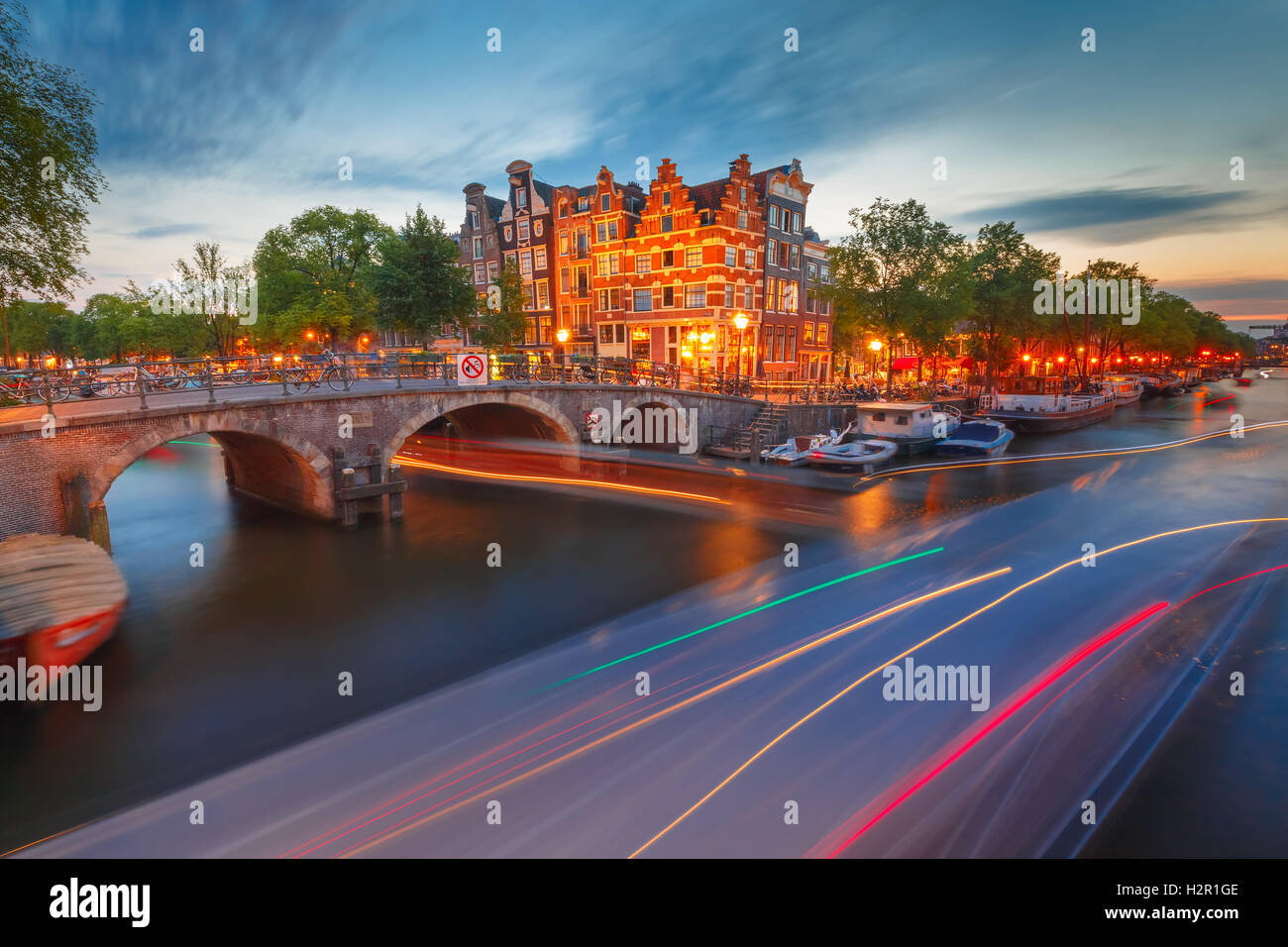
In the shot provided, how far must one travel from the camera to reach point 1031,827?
700cm

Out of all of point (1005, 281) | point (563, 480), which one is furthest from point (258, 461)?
point (1005, 281)

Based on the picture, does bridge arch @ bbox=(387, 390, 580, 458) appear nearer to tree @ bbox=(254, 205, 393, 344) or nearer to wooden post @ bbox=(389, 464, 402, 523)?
wooden post @ bbox=(389, 464, 402, 523)

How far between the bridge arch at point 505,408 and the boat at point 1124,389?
57.1 m

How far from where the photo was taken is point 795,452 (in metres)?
29.7

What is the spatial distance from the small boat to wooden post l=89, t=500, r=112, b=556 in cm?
2448

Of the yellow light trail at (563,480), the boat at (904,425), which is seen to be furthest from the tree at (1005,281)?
the yellow light trail at (563,480)

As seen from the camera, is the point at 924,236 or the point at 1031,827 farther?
the point at 924,236

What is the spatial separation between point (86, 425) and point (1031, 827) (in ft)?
65.6

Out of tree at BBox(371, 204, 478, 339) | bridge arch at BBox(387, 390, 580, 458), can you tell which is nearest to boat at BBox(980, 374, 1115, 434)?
bridge arch at BBox(387, 390, 580, 458)

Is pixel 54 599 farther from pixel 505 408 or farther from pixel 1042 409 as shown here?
pixel 1042 409

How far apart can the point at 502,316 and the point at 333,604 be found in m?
29.7

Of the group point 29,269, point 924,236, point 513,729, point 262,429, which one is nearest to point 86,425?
point 262,429
